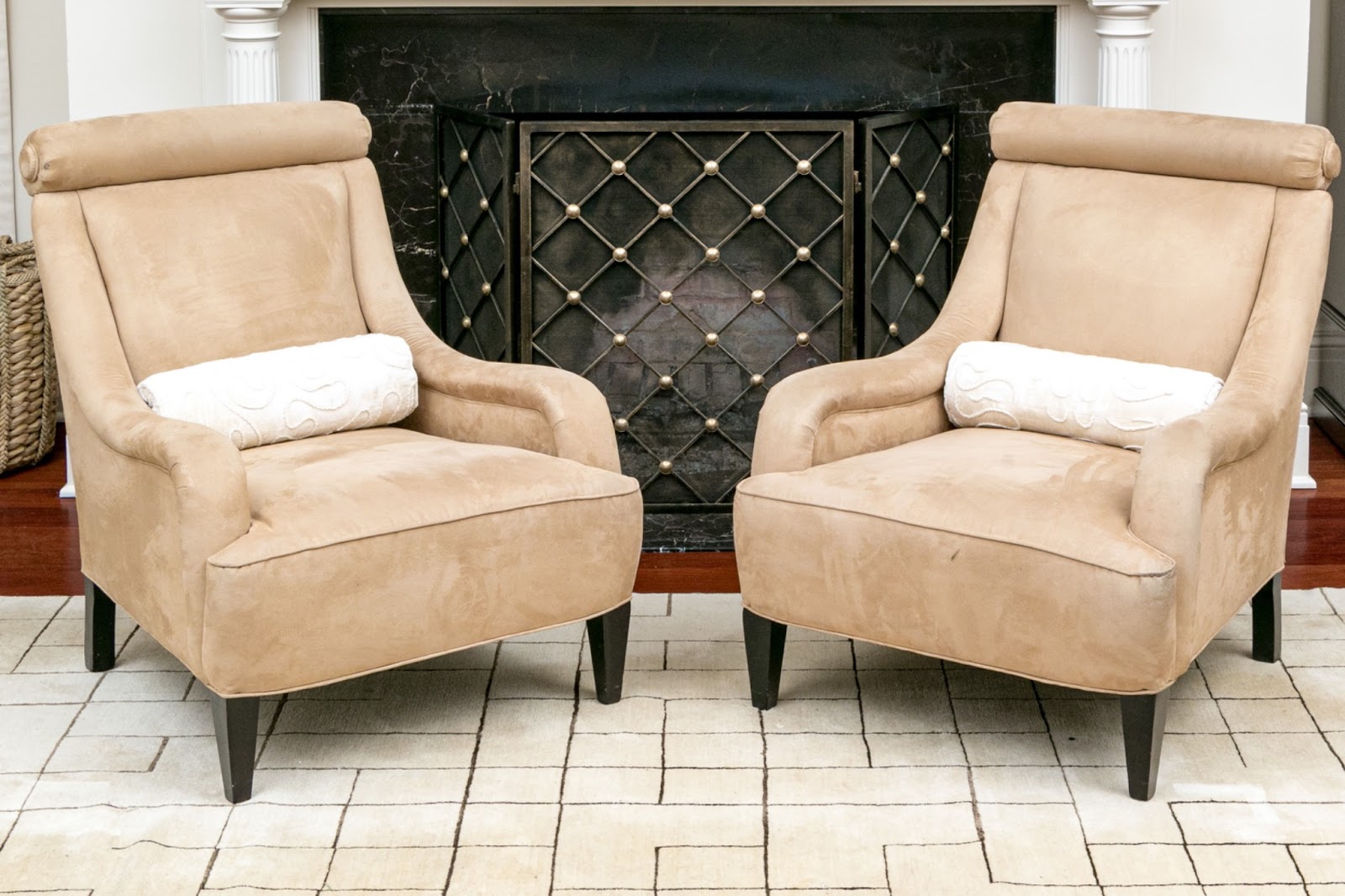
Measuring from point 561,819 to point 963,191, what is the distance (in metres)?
1.98

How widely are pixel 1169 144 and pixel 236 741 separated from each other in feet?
5.60

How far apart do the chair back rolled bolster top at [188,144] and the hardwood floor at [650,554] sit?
875 millimetres

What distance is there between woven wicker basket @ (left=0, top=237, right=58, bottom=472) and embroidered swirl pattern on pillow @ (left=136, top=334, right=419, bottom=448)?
1.37 m

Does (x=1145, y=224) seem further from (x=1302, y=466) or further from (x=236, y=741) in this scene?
(x=236, y=741)

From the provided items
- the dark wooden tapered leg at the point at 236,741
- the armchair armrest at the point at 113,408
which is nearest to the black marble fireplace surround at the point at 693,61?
the armchair armrest at the point at 113,408

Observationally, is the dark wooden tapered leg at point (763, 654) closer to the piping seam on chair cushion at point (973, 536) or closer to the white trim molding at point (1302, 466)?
the piping seam on chair cushion at point (973, 536)

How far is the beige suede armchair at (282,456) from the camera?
233cm

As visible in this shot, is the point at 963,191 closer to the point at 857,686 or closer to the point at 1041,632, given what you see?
the point at 857,686

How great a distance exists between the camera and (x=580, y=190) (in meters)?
3.57

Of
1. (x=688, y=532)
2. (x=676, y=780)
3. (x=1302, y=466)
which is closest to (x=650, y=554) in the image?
(x=688, y=532)

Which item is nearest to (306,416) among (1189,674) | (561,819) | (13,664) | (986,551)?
(13,664)

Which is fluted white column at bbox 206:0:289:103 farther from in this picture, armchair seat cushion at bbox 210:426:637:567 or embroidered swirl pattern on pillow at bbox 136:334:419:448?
armchair seat cushion at bbox 210:426:637:567

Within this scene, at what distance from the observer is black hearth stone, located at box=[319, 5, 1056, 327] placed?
12.2 ft

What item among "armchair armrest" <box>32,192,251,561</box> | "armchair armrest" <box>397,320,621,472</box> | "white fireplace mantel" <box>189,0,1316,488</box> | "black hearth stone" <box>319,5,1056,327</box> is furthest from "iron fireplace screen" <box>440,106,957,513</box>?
"armchair armrest" <box>32,192,251,561</box>
